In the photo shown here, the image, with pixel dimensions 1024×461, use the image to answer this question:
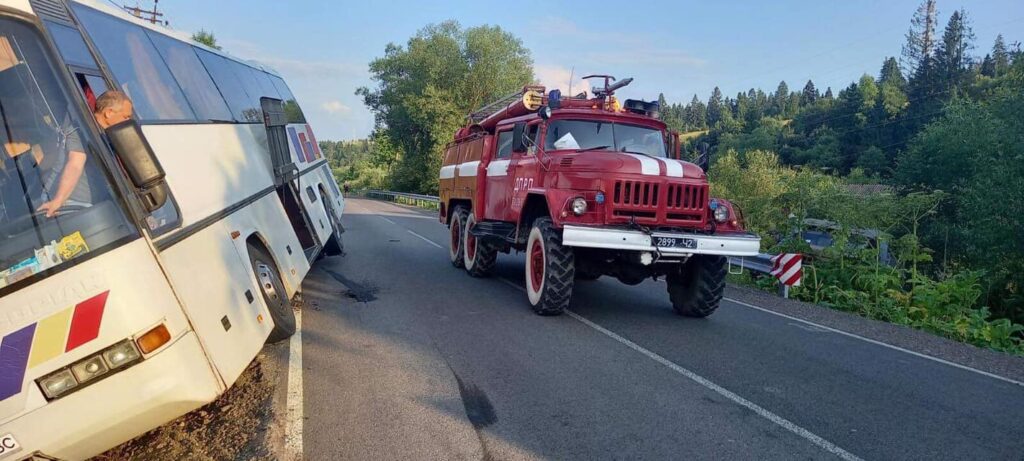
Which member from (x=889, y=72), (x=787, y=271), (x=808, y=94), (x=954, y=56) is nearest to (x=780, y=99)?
(x=808, y=94)

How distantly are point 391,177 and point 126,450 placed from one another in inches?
2117

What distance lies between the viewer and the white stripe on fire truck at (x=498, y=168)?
9714 mm

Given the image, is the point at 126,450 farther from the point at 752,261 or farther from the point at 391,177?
A: the point at 391,177

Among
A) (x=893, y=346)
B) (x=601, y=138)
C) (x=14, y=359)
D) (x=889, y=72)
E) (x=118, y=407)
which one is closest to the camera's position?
(x=14, y=359)

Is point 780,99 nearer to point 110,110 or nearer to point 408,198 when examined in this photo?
point 408,198

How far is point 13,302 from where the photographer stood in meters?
3.17

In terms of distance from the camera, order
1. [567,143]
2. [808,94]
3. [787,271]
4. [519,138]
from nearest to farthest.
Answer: [567,143] → [519,138] → [787,271] → [808,94]

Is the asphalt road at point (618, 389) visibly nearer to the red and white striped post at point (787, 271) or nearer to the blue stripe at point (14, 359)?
the blue stripe at point (14, 359)

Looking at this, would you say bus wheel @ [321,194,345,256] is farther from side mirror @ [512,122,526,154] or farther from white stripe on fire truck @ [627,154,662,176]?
white stripe on fire truck @ [627,154,662,176]

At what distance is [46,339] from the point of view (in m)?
3.20

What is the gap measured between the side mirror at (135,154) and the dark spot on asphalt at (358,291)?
539cm

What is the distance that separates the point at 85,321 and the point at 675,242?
5.61 meters

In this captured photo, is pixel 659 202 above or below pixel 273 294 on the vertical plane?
above

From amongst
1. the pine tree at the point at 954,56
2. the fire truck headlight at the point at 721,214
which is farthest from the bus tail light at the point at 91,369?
the pine tree at the point at 954,56
